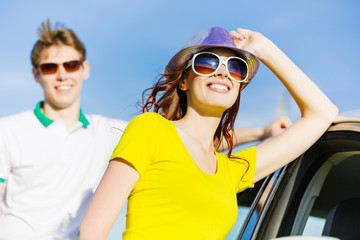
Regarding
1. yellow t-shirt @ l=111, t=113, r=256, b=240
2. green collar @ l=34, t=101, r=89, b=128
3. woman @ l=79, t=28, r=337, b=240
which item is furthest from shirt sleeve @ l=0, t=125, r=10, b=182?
yellow t-shirt @ l=111, t=113, r=256, b=240

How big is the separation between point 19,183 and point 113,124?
0.79 metres

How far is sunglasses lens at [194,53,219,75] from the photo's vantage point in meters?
2.35

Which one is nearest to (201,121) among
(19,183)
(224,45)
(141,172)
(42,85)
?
(224,45)

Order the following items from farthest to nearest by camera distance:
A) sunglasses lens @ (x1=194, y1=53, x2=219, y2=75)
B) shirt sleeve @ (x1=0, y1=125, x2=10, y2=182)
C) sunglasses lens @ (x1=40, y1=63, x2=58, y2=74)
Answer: sunglasses lens @ (x1=40, y1=63, x2=58, y2=74) → shirt sleeve @ (x1=0, y1=125, x2=10, y2=182) → sunglasses lens @ (x1=194, y1=53, x2=219, y2=75)

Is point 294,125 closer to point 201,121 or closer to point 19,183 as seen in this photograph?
point 201,121

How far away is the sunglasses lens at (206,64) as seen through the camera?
2.35 metres

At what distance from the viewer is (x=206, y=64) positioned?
235cm

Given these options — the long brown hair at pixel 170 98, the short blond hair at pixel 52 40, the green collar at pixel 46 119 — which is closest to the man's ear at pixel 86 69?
the short blond hair at pixel 52 40

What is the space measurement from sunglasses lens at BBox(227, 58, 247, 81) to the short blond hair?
2095 mm

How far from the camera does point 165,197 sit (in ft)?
6.72

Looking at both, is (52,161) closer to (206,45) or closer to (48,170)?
(48,170)

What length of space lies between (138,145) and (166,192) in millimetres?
240

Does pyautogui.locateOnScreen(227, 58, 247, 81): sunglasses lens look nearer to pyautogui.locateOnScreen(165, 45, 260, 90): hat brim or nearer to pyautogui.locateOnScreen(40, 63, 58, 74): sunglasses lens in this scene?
pyautogui.locateOnScreen(165, 45, 260, 90): hat brim

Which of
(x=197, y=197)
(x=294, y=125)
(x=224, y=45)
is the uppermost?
(x=224, y=45)
